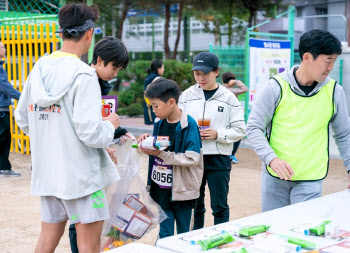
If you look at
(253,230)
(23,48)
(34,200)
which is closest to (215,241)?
(253,230)

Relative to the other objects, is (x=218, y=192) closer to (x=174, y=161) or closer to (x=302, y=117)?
(x=174, y=161)

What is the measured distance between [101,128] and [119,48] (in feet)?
2.40

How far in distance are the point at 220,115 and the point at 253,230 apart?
2.21 m

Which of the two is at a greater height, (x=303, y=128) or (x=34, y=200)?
(x=303, y=128)

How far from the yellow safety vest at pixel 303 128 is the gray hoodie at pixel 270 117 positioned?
3 centimetres

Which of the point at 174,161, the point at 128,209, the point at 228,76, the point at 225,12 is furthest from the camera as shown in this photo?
the point at 225,12

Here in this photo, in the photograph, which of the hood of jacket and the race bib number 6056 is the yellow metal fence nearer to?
the race bib number 6056

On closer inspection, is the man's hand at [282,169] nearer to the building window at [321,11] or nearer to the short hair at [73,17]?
the short hair at [73,17]

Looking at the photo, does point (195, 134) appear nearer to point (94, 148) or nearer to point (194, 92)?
point (194, 92)

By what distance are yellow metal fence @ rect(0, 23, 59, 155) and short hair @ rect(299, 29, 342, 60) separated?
6.37 meters

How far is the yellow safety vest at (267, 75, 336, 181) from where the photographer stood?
128 inches

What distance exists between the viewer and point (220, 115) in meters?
4.48

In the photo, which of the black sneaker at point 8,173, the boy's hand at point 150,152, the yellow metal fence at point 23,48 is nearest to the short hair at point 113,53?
the boy's hand at point 150,152

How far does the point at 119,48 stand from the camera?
3293mm
